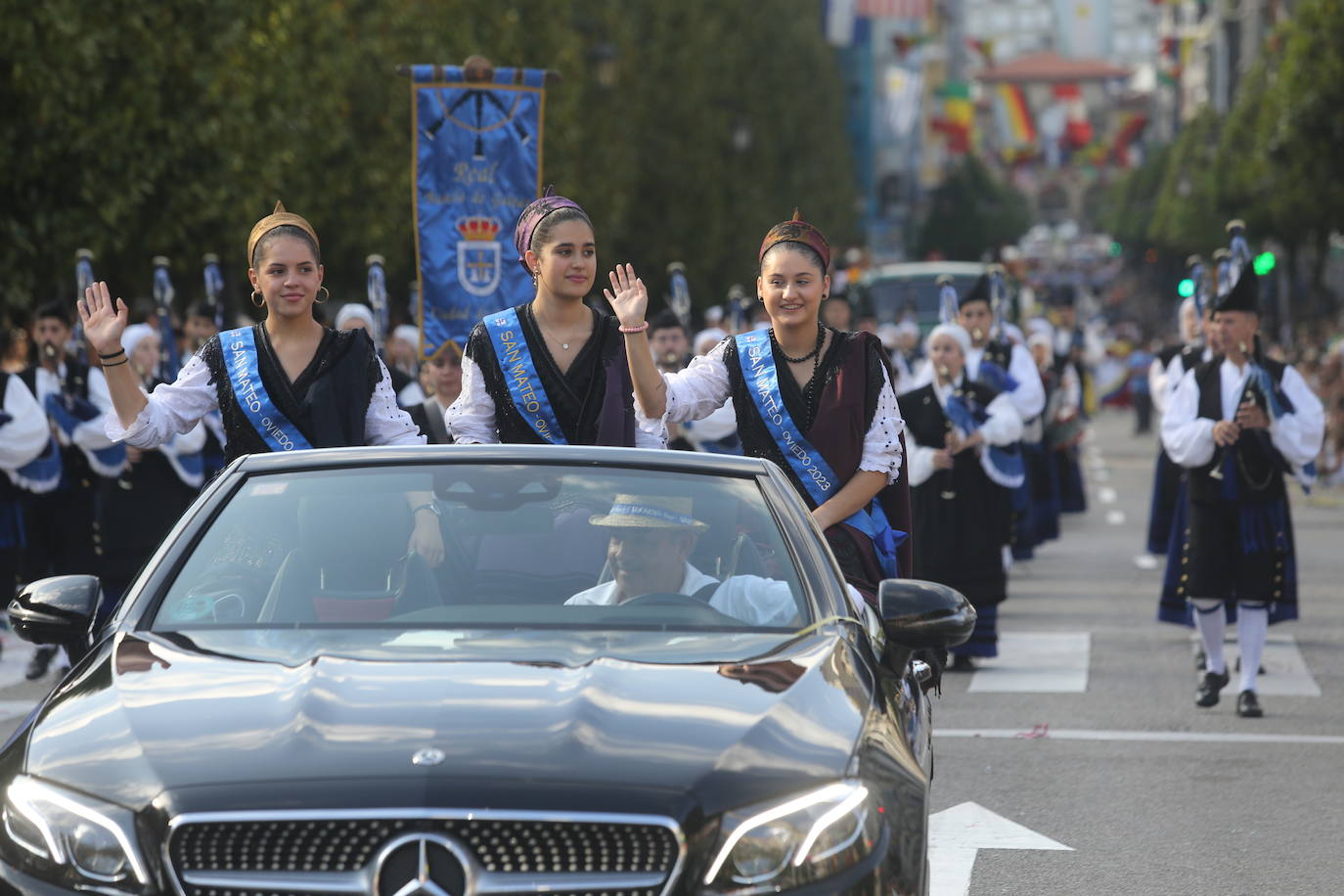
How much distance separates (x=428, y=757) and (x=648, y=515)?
1.30m

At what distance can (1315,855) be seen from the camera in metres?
7.38

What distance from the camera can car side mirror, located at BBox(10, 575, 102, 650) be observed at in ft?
16.2

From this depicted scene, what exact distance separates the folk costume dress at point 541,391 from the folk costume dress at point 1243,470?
441 cm

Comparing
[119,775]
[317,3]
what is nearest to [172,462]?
[119,775]

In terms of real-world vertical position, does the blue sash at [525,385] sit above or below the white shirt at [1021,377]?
above

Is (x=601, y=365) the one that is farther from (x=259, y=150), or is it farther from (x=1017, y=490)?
(x=259, y=150)

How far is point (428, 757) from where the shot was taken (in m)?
3.91

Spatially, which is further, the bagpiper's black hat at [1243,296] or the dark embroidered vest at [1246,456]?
the dark embroidered vest at [1246,456]

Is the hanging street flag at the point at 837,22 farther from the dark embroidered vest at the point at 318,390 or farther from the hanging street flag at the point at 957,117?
the dark embroidered vest at the point at 318,390

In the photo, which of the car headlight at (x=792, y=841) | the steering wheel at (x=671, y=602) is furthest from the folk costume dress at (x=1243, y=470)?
the car headlight at (x=792, y=841)

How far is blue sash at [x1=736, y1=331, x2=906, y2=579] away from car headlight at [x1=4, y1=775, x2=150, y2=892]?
11.4 ft

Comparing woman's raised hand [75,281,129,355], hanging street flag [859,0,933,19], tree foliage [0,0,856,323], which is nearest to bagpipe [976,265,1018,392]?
woman's raised hand [75,281,129,355]

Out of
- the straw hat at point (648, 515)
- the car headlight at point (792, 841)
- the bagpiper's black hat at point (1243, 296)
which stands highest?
the straw hat at point (648, 515)

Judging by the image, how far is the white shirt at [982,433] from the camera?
12664 mm
